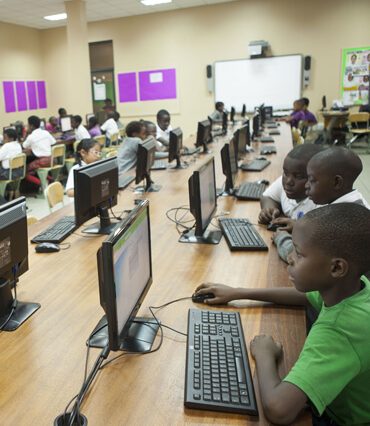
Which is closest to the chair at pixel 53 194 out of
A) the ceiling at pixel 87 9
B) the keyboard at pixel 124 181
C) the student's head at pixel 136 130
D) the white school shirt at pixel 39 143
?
the keyboard at pixel 124 181

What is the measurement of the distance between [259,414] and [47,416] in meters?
0.53

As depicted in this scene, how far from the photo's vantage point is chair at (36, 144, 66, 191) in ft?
20.3

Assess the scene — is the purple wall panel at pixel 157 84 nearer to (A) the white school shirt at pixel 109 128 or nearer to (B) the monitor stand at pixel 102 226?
(A) the white school shirt at pixel 109 128

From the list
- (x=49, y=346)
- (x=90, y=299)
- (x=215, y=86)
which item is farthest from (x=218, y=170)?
(x=215, y=86)

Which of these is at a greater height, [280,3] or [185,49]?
[280,3]

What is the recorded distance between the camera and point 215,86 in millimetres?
10125

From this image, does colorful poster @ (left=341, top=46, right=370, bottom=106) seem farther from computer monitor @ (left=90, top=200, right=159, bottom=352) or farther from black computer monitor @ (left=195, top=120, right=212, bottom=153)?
computer monitor @ (left=90, top=200, right=159, bottom=352)

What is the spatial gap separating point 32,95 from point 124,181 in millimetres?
8613

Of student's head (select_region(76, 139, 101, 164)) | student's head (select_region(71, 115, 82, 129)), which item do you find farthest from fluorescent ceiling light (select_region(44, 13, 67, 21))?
student's head (select_region(76, 139, 101, 164))

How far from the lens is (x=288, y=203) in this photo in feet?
8.81

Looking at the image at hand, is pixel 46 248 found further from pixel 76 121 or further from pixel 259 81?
pixel 259 81

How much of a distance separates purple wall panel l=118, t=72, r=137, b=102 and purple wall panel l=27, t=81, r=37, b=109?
2.33m

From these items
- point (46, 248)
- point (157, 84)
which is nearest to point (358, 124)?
point (157, 84)

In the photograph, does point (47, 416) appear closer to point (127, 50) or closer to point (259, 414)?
point (259, 414)
